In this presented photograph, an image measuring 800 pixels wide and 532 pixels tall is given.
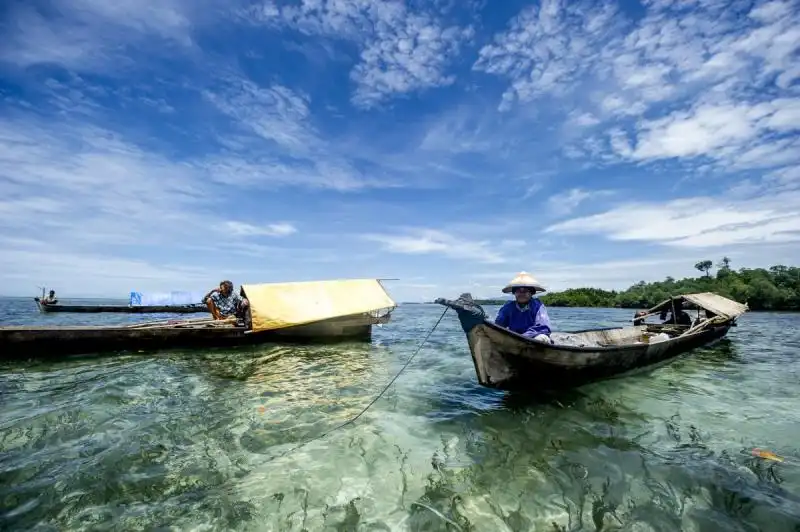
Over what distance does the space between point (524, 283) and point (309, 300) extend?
353 inches

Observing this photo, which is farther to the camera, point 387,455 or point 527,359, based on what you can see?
point 527,359

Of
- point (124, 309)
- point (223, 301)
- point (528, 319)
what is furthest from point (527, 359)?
point (124, 309)

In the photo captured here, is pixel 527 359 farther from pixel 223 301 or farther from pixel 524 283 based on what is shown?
pixel 223 301

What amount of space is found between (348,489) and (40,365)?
36.7 ft

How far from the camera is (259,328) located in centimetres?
1248

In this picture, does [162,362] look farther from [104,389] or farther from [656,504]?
[656,504]

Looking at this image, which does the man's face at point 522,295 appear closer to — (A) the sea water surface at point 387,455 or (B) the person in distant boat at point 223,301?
(A) the sea water surface at point 387,455

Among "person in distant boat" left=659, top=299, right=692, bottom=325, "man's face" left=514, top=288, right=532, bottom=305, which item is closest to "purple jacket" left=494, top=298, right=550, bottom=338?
"man's face" left=514, top=288, right=532, bottom=305

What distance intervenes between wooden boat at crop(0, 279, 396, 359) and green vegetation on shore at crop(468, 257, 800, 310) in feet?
105

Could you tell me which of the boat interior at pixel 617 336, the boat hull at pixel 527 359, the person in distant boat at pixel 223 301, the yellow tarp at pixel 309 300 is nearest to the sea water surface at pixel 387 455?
the boat hull at pixel 527 359

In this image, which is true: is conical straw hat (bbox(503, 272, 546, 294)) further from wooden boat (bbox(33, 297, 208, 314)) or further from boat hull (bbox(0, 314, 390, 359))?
wooden boat (bbox(33, 297, 208, 314))

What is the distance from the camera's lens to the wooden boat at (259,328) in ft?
36.0

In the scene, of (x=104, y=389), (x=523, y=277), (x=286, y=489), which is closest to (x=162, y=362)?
(x=104, y=389)

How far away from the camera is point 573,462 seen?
4.90 m
